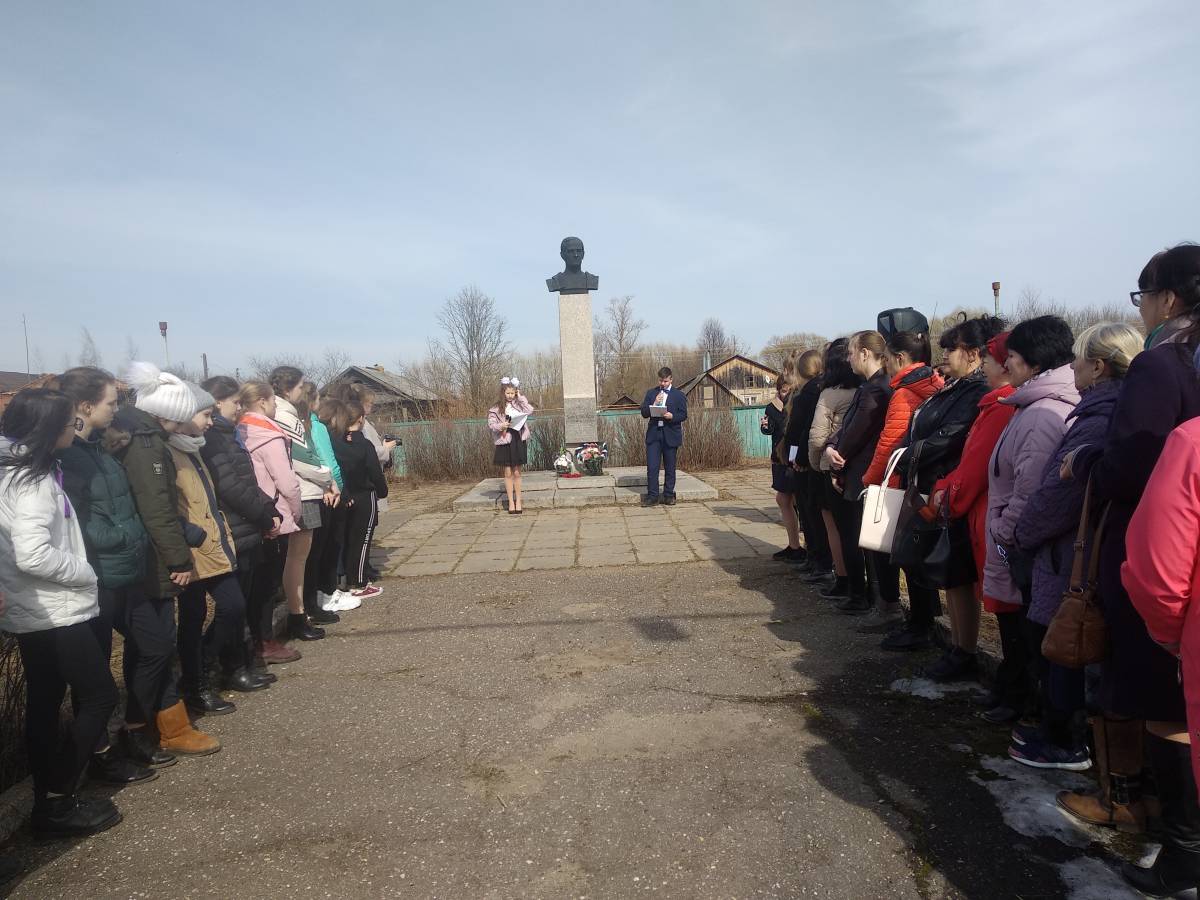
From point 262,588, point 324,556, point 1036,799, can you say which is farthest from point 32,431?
point 1036,799

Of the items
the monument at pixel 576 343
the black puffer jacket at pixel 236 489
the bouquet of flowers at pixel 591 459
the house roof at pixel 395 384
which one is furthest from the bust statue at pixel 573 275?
the black puffer jacket at pixel 236 489

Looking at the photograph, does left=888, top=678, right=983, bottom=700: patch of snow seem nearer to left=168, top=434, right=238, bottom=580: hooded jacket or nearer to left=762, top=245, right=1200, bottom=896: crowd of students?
left=762, top=245, right=1200, bottom=896: crowd of students

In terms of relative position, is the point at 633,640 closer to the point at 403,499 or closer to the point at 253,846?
the point at 253,846

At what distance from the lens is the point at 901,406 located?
4.46 m

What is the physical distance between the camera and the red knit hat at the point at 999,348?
11.2ft

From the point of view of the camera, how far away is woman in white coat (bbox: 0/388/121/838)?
275 centimetres

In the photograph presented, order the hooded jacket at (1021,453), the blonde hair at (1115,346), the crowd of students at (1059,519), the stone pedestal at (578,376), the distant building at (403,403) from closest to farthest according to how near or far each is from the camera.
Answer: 1. the crowd of students at (1059,519)
2. the blonde hair at (1115,346)
3. the hooded jacket at (1021,453)
4. the stone pedestal at (578,376)
5. the distant building at (403,403)

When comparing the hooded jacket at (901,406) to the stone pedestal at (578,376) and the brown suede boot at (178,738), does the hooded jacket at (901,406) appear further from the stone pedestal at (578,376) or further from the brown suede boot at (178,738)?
the stone pedestal at (578,376)

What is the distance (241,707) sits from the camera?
13.2 ft

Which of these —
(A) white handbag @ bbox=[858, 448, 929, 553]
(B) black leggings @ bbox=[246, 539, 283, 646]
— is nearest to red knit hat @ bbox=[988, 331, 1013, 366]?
(A) white handbag @ bbox=[858, 448, 929, 553]

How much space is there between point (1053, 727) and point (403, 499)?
11262mm

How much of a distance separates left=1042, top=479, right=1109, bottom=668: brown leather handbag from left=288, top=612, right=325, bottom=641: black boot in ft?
14.3

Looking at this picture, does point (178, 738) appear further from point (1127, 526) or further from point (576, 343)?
point (576, 343)

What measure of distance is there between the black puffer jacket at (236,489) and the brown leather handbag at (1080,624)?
12.5 ft
